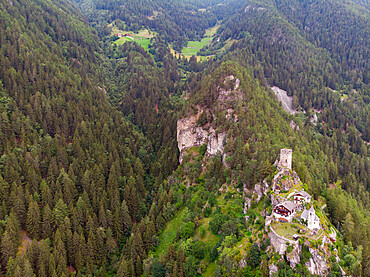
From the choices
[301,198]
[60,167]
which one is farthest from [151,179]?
[301,198]

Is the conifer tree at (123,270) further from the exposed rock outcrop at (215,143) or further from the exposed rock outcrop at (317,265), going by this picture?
the exposed rock outcrop at (317,265)

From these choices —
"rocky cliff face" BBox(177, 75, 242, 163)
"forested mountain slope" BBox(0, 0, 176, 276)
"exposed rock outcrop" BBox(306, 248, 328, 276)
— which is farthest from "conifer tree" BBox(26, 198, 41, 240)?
"exposed rock outcrop" BBox(306, 248, 328, 276)

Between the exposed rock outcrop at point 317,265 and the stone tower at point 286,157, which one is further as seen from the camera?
the stone tower at point 286,157

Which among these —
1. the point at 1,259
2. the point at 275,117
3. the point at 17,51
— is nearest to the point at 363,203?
the point at 275,117

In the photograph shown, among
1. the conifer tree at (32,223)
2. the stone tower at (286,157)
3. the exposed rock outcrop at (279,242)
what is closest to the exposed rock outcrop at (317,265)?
the exposed rock outcrop at (279,242)

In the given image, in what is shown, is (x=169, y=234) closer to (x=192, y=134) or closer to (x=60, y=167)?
(x=192, y=134)

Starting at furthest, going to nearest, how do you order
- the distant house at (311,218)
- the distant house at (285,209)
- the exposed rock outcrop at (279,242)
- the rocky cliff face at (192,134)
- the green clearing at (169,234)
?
1. the rocky cliff face at (192,134)
2. the green clearing at (169,234)
3. the distant house at (285,209)
4. the distant house at (311,218)
5. the exposed rock outcrop at (279,242)

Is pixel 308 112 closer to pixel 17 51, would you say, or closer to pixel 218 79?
pixel 218 79

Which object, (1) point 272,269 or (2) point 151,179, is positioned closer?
(1) point 272,269
